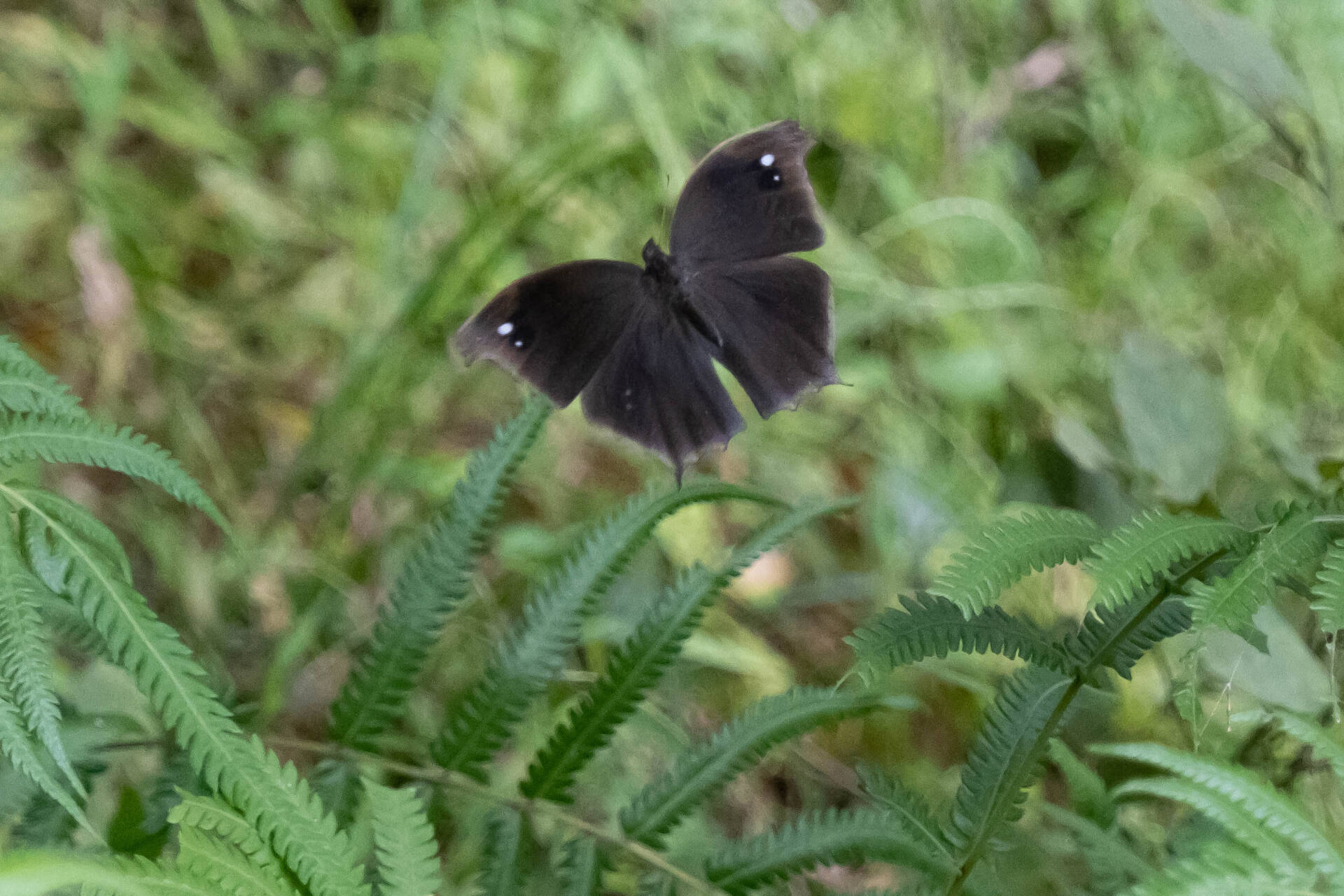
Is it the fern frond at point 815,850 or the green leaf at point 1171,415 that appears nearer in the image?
the fern frond at point 815,850

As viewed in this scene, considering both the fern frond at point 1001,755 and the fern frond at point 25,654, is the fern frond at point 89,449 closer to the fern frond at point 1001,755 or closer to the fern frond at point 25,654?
the fern frond at point 25,654

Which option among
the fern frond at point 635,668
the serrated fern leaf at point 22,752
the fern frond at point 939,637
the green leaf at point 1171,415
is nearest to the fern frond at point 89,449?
the serrated fern leaf at point 22,752

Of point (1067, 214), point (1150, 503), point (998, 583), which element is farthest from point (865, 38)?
point (998, 583)

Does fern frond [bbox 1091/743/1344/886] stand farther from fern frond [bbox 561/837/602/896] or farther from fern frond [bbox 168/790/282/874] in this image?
fern frond [bbox 168/790/282/874]

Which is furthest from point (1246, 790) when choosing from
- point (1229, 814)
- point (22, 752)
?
point (22, 752)

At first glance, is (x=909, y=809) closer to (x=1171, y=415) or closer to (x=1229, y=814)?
(x=1229, y=814)

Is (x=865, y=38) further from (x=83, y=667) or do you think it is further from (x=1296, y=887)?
(x=83, y=667)
